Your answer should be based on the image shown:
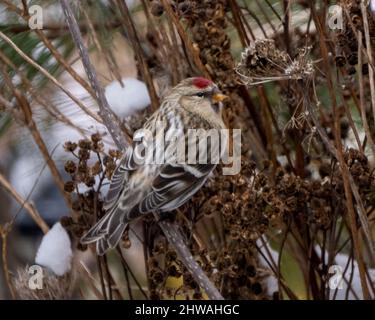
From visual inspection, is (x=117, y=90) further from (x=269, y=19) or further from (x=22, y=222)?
(x=22, y=222)

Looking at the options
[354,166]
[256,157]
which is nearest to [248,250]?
[354,166]

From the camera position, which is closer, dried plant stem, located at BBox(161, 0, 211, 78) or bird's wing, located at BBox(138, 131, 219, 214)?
dried plant stem, located at BBox(161, 0, 211, 78)

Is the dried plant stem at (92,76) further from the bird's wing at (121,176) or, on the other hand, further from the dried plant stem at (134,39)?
the dried plant stem at (134,39)

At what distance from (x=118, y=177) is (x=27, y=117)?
0.25 metres

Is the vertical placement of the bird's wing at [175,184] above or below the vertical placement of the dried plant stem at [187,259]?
above

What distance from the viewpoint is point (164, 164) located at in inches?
75.5

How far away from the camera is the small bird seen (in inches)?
70.1

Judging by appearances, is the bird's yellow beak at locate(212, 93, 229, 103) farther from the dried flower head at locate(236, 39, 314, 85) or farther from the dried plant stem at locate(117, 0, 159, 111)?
the dried flower head at locate(236, 39, 314, 85)

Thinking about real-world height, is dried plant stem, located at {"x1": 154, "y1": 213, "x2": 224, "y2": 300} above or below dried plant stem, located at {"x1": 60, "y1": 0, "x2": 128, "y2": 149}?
below

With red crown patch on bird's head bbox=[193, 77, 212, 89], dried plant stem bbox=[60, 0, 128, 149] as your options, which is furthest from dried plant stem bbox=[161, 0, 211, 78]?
dried plant stem bbox=[60, 0, 128, 149]

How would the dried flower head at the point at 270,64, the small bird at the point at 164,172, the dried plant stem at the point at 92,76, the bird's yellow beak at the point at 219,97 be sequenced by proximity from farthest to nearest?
the bird's yellow beak at the point at 219,97 < the small bird at the point at 164,172 < the dried plant stem at the point at 92,76 < the dried flower head at the point at 270,64

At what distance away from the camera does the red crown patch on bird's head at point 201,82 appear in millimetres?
1880

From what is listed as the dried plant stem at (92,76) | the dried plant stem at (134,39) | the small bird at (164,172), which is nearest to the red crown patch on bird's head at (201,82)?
the small bird at (164,172)

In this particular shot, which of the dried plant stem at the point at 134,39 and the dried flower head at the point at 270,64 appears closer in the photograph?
the dried flower head at the point at 270,64
